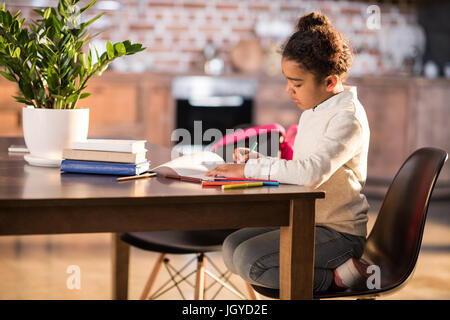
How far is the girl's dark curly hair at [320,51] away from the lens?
1.63m

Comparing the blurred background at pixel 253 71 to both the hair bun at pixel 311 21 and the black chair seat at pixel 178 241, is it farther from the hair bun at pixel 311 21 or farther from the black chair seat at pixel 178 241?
the hair bun at pixel 311 21

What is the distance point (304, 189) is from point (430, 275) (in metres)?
1.94

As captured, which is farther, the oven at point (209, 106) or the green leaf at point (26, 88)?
the oven at point (209, 106)

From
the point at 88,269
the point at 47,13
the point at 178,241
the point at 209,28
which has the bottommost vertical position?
the point at 88,269

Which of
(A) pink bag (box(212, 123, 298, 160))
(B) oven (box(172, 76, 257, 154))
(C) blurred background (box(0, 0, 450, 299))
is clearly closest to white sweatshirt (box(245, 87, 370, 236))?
(A) pink bag (box(212, 123, 298, 160))

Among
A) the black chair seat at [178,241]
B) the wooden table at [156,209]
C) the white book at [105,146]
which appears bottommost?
the black chair seat at [178,241]

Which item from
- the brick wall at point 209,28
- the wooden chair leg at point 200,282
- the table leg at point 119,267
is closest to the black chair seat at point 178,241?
the wooden chair leg at point 200,282

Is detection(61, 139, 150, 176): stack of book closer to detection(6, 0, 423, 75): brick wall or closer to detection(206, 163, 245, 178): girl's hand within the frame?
detection(206, 163, 245, 178): girl's hand

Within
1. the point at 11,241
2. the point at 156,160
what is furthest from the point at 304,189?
the point at 11,241

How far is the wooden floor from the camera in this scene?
2.68 m

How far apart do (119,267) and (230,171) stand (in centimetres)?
103

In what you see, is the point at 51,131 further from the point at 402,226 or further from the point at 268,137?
the point at 402,226

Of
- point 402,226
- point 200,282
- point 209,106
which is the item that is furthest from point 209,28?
point 402,226

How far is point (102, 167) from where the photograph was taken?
1468mm
